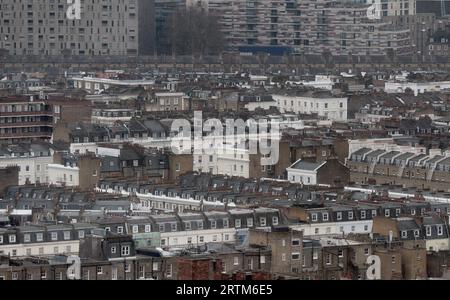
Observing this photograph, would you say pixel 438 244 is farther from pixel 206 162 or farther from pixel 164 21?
pixel 164 21

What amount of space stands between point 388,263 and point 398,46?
80.0 m

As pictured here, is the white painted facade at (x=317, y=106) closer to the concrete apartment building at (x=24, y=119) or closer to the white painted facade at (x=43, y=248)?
the concrete apartment building at (x=24, y=119)

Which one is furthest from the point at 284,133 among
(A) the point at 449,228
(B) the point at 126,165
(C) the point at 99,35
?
(C) the point at 99,35

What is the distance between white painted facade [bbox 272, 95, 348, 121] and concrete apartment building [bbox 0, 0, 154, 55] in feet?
119

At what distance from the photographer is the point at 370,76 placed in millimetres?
78062

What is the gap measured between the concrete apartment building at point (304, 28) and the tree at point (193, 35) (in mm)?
2173

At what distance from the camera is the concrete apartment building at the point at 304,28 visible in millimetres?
101188

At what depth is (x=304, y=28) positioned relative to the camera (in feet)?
337

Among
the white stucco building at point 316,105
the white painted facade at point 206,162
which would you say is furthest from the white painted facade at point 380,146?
the white stucco building at point 316,105

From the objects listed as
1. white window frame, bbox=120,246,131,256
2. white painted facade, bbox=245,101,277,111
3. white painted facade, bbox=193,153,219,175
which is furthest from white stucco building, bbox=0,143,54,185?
white window frame, bbox=120,246,131,256

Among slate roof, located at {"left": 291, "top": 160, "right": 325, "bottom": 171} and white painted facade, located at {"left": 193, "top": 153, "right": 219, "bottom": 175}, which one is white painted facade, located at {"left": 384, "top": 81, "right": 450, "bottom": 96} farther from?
slate roof, located at {"left": 291, "top": 160, "right": 325, "bottom": 171}

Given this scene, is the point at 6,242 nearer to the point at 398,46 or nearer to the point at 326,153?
the point at 326,153

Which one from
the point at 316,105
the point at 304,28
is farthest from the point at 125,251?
the point at 304,28
